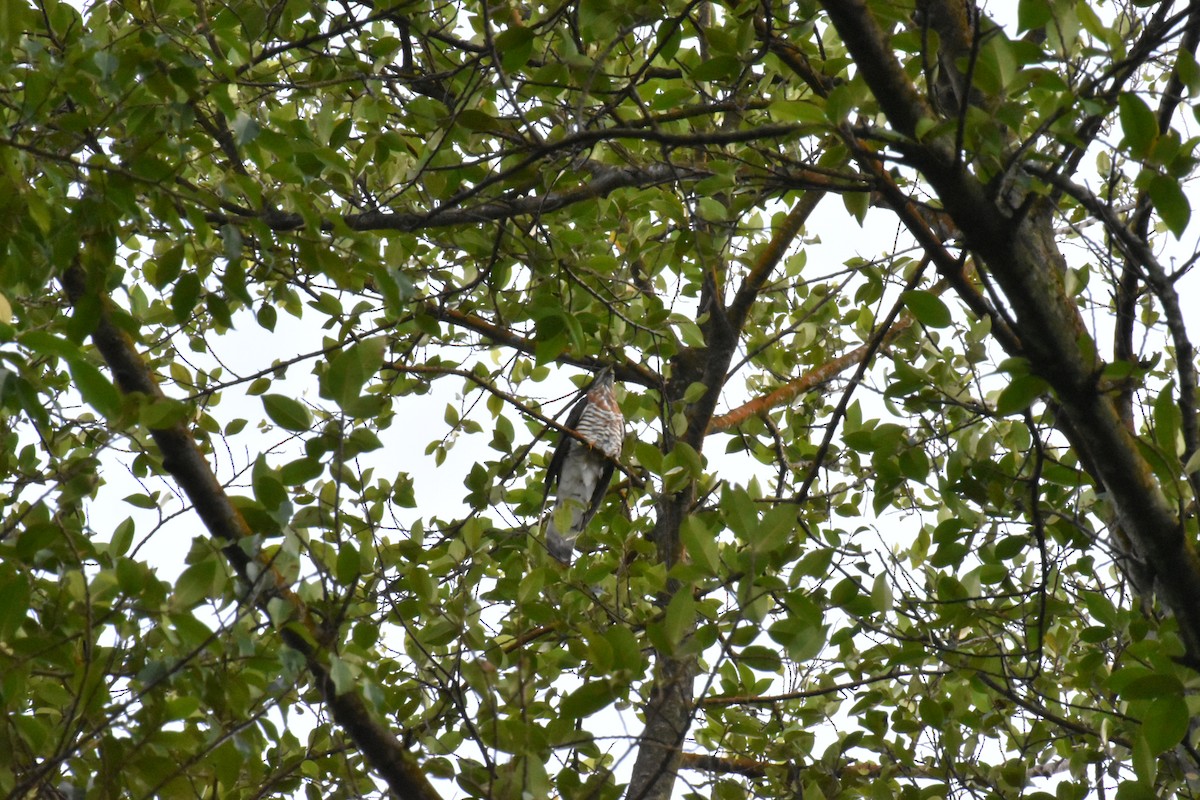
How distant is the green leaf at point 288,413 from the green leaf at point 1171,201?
4.85ft

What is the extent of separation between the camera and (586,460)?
6113 mm

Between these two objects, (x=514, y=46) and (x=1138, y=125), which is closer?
(x=1138, y=125)

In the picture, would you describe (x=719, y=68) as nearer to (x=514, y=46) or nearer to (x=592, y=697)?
(x=514, y=46)

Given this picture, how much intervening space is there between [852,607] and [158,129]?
6.17ft

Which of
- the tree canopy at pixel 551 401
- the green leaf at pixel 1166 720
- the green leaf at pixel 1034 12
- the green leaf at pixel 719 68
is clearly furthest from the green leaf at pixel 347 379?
the green leaf at pixel 1166 720

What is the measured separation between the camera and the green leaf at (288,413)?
68.0 inches

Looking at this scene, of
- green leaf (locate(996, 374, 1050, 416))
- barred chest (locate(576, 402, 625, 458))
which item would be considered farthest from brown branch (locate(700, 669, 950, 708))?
barred chest (locate(576, 402, 625, 458))

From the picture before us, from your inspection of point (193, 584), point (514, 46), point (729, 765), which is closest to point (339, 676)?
point (193, 584)

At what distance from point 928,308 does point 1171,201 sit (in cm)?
48

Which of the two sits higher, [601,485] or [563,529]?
[601,485]

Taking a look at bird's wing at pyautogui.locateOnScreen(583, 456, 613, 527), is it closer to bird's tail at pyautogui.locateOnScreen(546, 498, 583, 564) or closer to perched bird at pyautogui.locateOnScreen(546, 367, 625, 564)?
perched bird at pyautogui.locateOnScreen(546, 367, 625, 564)

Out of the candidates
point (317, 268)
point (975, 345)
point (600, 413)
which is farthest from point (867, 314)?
point (600, 413)

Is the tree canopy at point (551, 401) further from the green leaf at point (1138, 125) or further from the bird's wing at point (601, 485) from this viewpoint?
the bird's wing at point (601, 485)

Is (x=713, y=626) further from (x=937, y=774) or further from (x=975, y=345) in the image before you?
(x=937, y=774)
